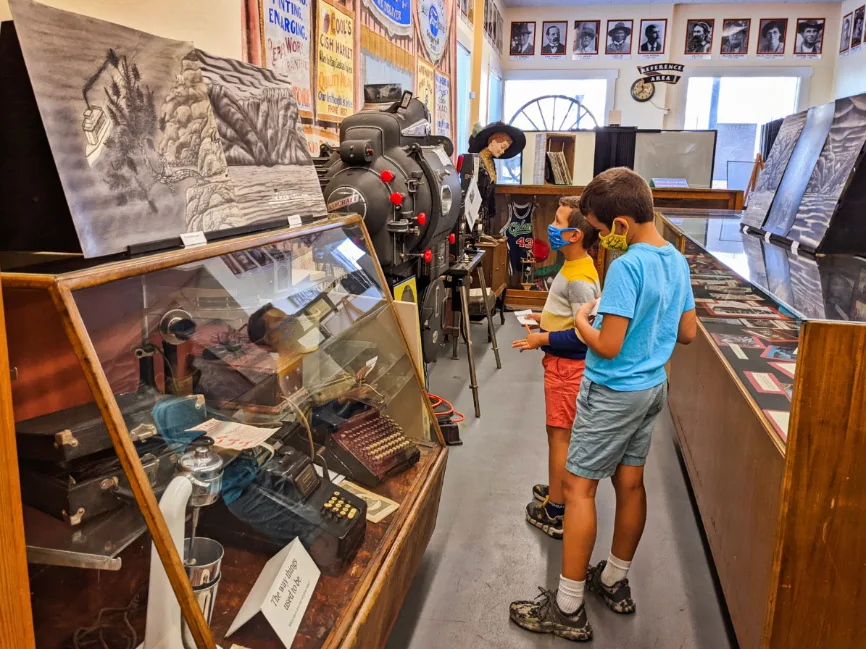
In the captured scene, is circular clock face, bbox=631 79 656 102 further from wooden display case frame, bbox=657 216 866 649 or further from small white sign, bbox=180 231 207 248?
small white sign, bbox=180 231 207 248

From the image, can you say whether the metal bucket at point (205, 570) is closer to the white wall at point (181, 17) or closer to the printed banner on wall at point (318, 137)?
the white wall at point (181, 17)

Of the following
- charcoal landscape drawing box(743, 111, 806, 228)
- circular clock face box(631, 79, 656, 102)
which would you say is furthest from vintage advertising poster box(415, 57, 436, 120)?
circular clock face box(631, 79, 656, 102)

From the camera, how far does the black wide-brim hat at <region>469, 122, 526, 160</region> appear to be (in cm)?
533

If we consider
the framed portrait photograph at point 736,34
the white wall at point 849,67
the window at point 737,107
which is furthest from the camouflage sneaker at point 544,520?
the framed portrait photograph at point 736,34

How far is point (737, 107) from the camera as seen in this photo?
10648mm

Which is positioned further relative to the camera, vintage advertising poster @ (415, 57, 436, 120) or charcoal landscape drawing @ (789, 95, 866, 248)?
vintage advertising poster @ (415, 57, 436, 120)

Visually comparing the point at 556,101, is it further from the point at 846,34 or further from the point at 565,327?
the point at 565,327

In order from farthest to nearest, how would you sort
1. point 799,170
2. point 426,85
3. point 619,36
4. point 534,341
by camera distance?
point 619,36 → point 426,85 → point 799,170 → point 534,341

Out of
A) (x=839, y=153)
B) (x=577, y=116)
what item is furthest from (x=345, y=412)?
(x=577, y=116)

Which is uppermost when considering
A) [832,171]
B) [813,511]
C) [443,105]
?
[443,105]

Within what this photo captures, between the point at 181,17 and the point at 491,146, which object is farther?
the point at 491,146

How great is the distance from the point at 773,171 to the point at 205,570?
3.42 m

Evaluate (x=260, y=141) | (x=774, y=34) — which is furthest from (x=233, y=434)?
(x=774, y=34)

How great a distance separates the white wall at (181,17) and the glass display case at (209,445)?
89cm
